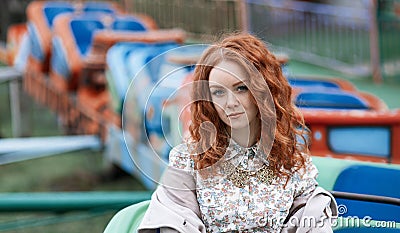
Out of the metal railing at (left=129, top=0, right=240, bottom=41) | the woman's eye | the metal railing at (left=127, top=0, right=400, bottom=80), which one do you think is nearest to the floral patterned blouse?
the woman's eye

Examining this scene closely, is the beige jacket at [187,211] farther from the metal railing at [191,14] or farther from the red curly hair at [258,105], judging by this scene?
the metal railing at [191,14]

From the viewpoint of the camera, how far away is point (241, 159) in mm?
1299

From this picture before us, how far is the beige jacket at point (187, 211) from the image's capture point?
1.22 m

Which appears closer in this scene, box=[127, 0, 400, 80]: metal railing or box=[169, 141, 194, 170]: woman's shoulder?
box=[169, 141, 194, 170]: woman's shoulder

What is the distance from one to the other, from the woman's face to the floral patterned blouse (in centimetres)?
7

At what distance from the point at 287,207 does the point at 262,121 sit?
0.17 m

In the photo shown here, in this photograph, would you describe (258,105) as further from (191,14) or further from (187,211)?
(191,14)

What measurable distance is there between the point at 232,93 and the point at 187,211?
216 mm

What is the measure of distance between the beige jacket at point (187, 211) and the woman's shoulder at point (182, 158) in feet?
0.03

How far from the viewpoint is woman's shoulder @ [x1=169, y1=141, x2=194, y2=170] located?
1.29m

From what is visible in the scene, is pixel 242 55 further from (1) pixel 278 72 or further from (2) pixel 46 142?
(2) pixel 46 142

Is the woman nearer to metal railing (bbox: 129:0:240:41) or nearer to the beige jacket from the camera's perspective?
the beige jacket

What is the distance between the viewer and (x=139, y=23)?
5.38 metres

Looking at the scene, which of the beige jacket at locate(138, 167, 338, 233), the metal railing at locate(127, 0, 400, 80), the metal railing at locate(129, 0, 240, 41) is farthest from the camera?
the metal railing at locate(129, 0, 240, 41)
